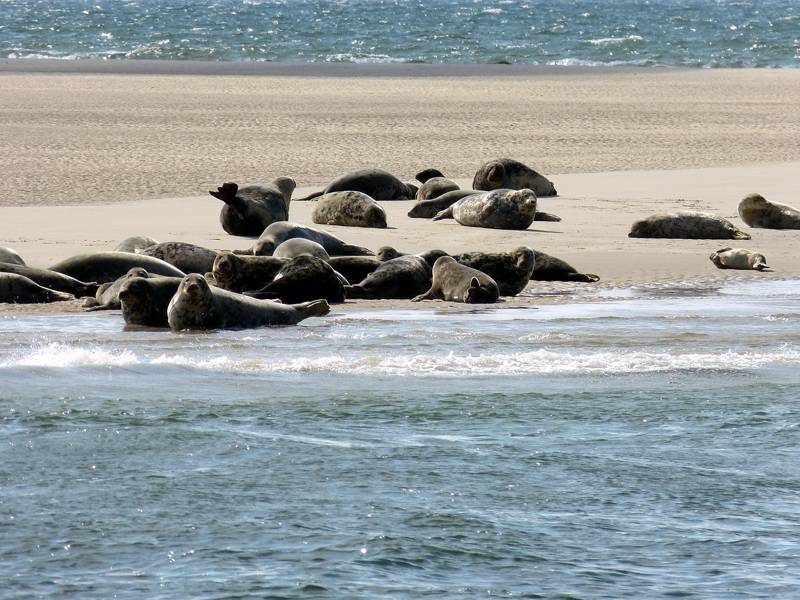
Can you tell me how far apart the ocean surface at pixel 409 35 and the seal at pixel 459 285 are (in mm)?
30339

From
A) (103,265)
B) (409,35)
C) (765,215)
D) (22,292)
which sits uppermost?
(409,35)

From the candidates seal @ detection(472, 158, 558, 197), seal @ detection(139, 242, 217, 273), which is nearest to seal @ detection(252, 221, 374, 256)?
seal @ detection(139, 242, 217, 273)

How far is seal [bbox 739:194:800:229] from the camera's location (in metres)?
11.6

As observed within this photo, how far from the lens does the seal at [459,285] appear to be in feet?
27.4

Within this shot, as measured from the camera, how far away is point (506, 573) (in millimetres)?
3859

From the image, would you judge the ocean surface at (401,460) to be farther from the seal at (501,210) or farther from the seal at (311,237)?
the seal at (501,210)

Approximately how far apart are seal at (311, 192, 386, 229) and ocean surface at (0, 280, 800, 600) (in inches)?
144

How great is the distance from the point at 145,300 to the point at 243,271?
993 millimetres

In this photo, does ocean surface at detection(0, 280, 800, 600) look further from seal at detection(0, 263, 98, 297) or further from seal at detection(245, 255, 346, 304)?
seal at detection(0, 263, 98, 297)

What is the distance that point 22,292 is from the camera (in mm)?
8070

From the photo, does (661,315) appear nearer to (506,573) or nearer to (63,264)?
(63,264)

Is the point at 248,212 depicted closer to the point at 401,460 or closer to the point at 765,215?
the point at 765,215

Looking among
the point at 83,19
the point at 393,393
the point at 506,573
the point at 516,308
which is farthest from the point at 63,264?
the point at 83,19

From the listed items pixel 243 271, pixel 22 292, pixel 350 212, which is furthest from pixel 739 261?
pixel 22 292
